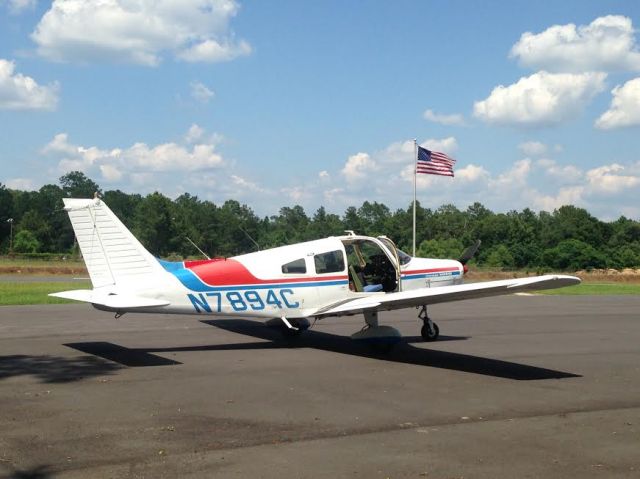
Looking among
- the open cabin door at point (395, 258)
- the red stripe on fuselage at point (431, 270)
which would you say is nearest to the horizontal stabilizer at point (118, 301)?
the open cabin door at point (395, 258)

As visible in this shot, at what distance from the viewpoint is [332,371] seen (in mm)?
10977

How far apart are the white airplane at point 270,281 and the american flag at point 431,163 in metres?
16.1

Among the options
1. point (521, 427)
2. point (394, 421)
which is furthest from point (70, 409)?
point (521, 427)

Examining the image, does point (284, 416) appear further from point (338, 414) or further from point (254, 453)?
point (254, 453)

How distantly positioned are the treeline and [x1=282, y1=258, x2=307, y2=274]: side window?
4282 cm

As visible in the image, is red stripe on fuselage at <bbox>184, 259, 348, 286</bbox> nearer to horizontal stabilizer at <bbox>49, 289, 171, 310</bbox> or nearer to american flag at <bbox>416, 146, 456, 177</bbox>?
horizontal stabilizer at <bbox>49, 289, 171, 310</bbox>

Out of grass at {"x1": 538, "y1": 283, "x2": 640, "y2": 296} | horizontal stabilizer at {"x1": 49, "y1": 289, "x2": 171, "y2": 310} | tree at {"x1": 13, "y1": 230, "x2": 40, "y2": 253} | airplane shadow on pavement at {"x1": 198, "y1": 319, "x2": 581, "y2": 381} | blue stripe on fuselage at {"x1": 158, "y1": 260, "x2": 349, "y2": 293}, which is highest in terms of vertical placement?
tree at {"x1": 13, "y1": 230, "x2": 40, "y2": 253}

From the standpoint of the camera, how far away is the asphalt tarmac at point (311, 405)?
602cm

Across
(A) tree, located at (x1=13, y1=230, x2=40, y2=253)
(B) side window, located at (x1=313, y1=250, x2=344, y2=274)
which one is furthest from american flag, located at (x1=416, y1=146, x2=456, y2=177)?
(A) tree, located at (x1=13, y1=230, x2=40, y2=253)

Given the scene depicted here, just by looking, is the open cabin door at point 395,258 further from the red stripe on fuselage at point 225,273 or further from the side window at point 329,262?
the red stripe on fuselage at point 225,273

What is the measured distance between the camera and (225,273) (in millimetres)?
12695

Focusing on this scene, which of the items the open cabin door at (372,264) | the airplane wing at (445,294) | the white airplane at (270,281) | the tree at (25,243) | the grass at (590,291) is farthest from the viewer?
the tree at (25,243)

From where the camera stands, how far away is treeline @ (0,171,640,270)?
70.9m

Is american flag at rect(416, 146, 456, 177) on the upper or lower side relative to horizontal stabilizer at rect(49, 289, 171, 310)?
upper
